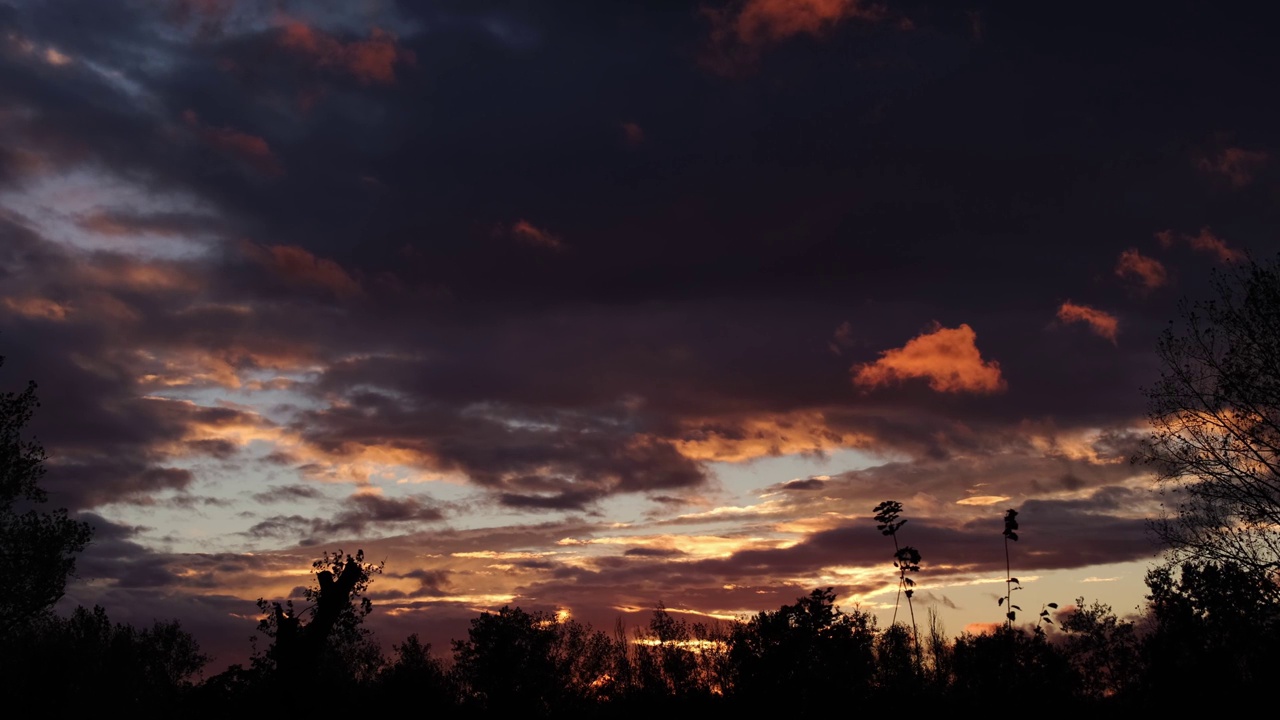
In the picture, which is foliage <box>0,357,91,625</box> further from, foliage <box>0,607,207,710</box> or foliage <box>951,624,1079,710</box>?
foliage <box>951,624,1079,710</box>

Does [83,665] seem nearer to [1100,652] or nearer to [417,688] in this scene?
[417,688]

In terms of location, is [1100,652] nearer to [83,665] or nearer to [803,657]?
[803,657]

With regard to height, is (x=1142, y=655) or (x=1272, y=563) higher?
(x=1272, y=563)

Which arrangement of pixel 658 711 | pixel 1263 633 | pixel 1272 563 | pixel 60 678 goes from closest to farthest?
pixel 1272 563
pixel 1263 633
pixel 60 678
pixel 658 711

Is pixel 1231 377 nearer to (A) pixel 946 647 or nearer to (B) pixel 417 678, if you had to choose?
(B) pixel 417 678

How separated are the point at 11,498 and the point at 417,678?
50051 millimetres

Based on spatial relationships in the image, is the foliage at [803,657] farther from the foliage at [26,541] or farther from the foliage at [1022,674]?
the foliage at [26,541]

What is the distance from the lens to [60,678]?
72375 mm

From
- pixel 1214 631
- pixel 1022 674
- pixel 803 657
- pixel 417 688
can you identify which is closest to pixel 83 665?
pixel 417 688

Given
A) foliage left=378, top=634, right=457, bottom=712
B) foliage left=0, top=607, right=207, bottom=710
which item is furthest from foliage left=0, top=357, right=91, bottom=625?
foliage left=378, top=634, right=457, bottom=712

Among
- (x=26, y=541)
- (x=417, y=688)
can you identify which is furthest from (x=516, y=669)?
(x=26, y=541)

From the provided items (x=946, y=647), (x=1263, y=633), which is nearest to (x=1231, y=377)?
(x=1263, y=633)

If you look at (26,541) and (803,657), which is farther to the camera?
(803,657)

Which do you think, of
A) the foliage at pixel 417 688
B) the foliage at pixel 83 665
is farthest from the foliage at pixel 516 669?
the foliage at pixel 83 665
